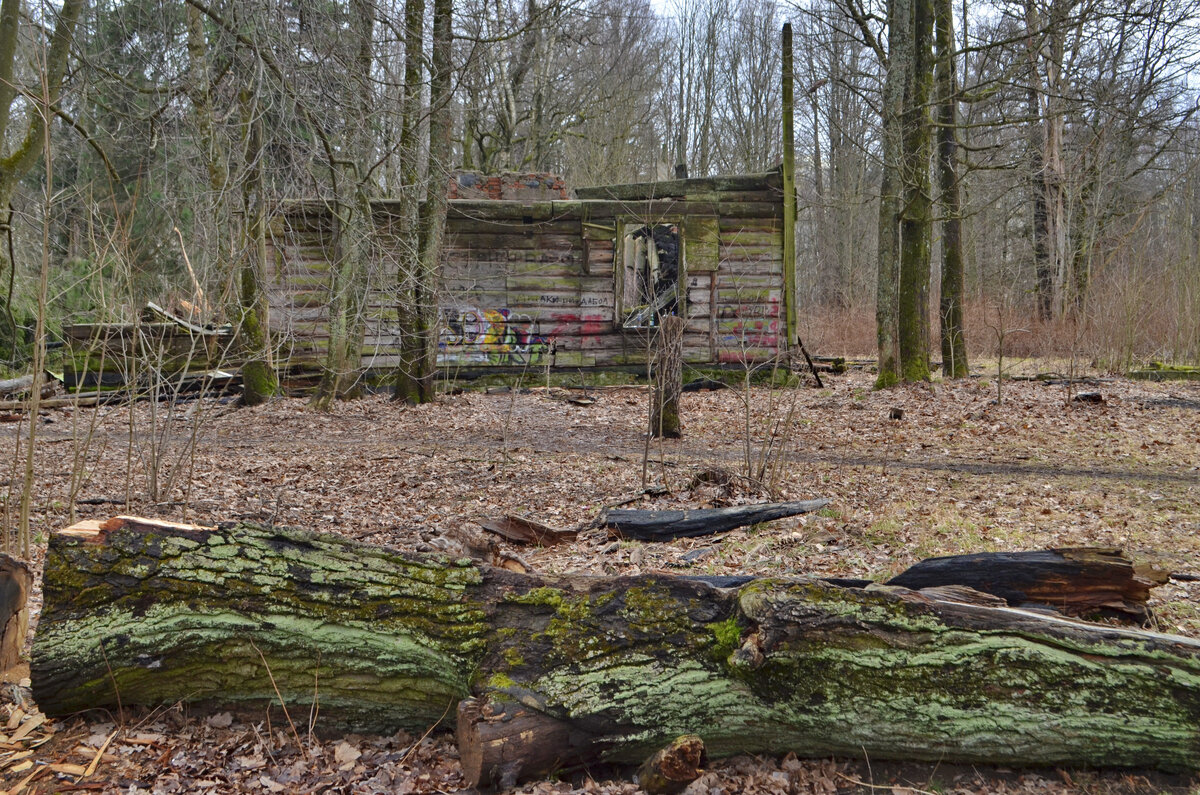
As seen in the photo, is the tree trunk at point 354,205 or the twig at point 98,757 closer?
the twig at point 98,757

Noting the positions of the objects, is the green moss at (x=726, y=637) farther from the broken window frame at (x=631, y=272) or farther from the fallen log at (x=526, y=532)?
the broken window frame at (x=631, y=272)

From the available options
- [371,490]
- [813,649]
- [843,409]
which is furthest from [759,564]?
[843,409]

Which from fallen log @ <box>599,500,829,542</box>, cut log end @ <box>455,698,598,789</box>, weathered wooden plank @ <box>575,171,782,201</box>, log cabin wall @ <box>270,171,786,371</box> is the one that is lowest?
cut log end @ <box>455,698,598,789</box>

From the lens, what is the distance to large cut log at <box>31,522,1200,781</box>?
3137mm

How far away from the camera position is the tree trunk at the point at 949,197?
572 inches

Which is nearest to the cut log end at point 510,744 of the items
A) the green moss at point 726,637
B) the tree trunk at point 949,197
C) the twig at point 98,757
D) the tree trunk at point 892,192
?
→ the green moss at point 726,637

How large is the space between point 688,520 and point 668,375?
339 centimetres

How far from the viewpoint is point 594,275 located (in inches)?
675

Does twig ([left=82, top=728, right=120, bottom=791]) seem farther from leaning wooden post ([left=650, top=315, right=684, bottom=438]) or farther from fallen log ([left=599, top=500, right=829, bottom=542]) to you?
leaning wooden post ([left=650, top=315, right=684, bottom=438])

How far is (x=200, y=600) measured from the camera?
366 centimetres

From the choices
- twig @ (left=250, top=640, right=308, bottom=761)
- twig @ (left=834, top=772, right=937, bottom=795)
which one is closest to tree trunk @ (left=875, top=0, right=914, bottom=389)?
twig @ (left=834, top=772, right=937, bottom=795)

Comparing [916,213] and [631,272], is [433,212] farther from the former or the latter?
[916,213]

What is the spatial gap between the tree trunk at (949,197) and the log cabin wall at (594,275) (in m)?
3.18

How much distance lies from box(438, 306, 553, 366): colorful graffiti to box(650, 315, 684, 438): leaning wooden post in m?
7.01
